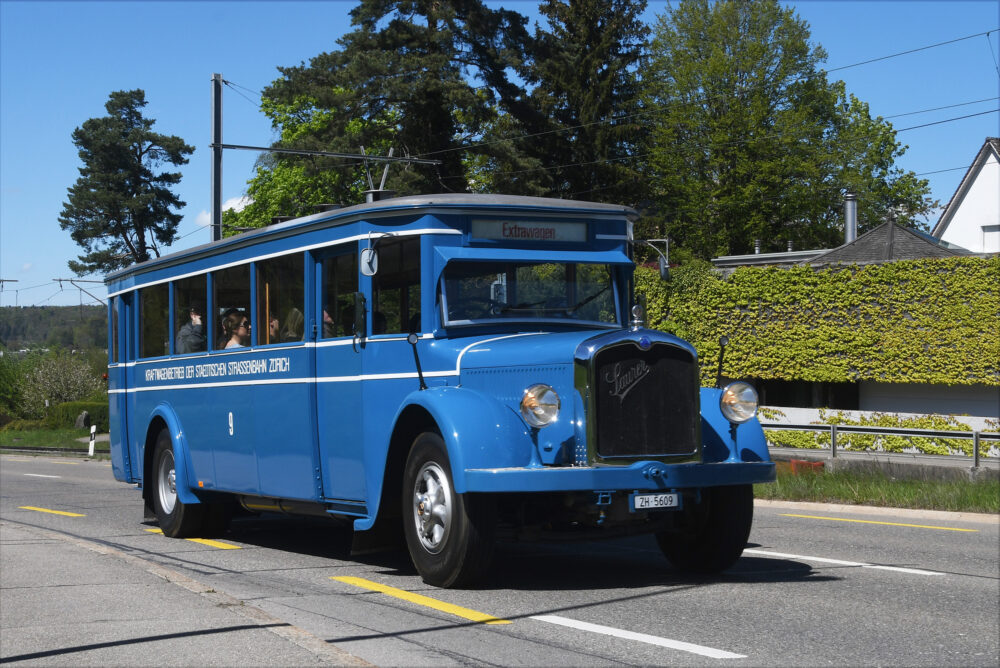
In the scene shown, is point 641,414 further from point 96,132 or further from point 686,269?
point 96,132

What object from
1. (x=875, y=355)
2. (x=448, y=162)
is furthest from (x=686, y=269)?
(x=448, y=162)

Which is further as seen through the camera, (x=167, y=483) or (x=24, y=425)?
(x=24, y=425)

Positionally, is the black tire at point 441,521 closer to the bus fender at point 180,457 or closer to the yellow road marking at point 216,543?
the yellow road marking at point 216,543

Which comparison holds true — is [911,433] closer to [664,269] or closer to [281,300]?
[664,269]

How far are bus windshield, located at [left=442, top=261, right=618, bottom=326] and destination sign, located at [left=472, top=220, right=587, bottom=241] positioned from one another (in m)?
0.20

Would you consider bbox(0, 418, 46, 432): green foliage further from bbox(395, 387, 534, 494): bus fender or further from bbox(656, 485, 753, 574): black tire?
bbox(395, 387, 534, 494): bus fender

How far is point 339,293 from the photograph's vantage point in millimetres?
9984

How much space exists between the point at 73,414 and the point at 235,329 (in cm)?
5216

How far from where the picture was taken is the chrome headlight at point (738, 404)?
904cm

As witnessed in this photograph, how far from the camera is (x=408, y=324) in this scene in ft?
30.5

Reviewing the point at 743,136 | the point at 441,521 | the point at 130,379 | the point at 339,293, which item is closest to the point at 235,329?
the point at 339,293

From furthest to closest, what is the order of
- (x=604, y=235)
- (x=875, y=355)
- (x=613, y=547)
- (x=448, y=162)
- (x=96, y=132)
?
(x=96, y=132) → (x=448, y=162) → (x=875, y=355) → (x=613, y=547) → (x=604, y=235)

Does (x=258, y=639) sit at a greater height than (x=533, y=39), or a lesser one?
lesser

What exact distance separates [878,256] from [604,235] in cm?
3205
